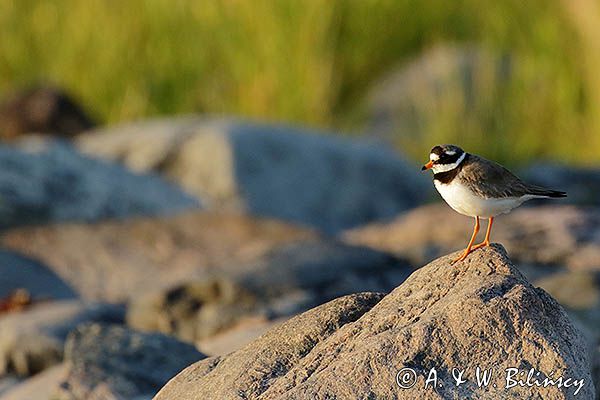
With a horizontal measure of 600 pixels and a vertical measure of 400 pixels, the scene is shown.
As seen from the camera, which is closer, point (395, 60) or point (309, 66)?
point (309, 66)

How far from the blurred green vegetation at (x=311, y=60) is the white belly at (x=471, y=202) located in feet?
29.3

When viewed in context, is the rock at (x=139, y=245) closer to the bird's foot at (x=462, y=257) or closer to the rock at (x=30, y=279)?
the rock at (x=30, y=279)

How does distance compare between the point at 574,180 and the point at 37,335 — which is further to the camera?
the point at 574,180

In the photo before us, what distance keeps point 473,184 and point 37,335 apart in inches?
139

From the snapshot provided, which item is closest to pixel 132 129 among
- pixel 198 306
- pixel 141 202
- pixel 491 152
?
pixel 141 202

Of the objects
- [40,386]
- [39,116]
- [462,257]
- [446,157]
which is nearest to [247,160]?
[39,116]

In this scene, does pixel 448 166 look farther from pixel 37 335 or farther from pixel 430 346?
pixel 37 335

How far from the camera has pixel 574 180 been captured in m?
12.4

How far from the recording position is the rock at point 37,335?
725 cm

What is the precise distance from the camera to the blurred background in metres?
7.90

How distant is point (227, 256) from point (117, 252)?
0.94 meters

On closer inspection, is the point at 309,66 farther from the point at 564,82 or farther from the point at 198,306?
the point at 198,306

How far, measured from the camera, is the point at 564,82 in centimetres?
1388

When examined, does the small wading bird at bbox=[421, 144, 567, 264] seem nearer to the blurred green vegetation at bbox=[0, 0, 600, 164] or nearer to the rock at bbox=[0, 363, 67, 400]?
the rock at bbox=[0, 363, 67, 400]
